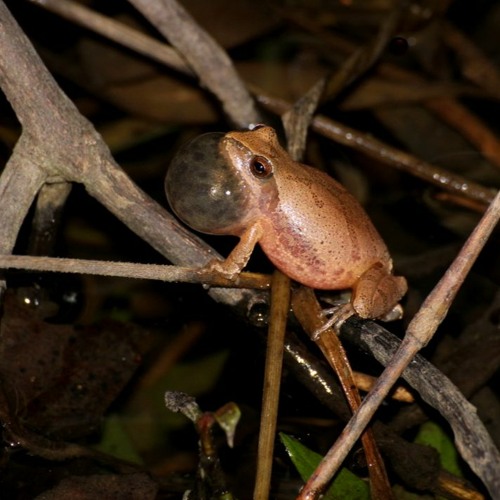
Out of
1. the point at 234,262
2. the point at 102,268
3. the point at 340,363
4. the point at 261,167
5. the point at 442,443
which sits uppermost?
the point at 261,167

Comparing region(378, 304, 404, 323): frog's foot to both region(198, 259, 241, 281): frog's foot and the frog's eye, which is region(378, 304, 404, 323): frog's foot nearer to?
region(198, 259, 241, 281): frog's foot

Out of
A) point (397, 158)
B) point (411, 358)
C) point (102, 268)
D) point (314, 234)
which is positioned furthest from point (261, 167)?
point (397, 158)

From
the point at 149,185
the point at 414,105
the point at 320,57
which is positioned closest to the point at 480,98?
the point at 414,105

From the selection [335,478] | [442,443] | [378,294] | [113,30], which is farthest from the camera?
[113,30]

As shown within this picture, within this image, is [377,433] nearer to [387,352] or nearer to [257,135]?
[387,352]

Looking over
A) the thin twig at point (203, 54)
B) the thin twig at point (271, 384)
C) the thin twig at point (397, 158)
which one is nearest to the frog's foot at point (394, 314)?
the thin twig at point (271, 384)

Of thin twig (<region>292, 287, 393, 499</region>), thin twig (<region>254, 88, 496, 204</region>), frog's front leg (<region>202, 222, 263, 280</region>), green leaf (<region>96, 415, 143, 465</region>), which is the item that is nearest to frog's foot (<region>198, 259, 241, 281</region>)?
frog's front leg (<region>202, 222, 263, 280</region>)

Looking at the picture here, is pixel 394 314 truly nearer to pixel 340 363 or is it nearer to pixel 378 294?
pixel 378 294
